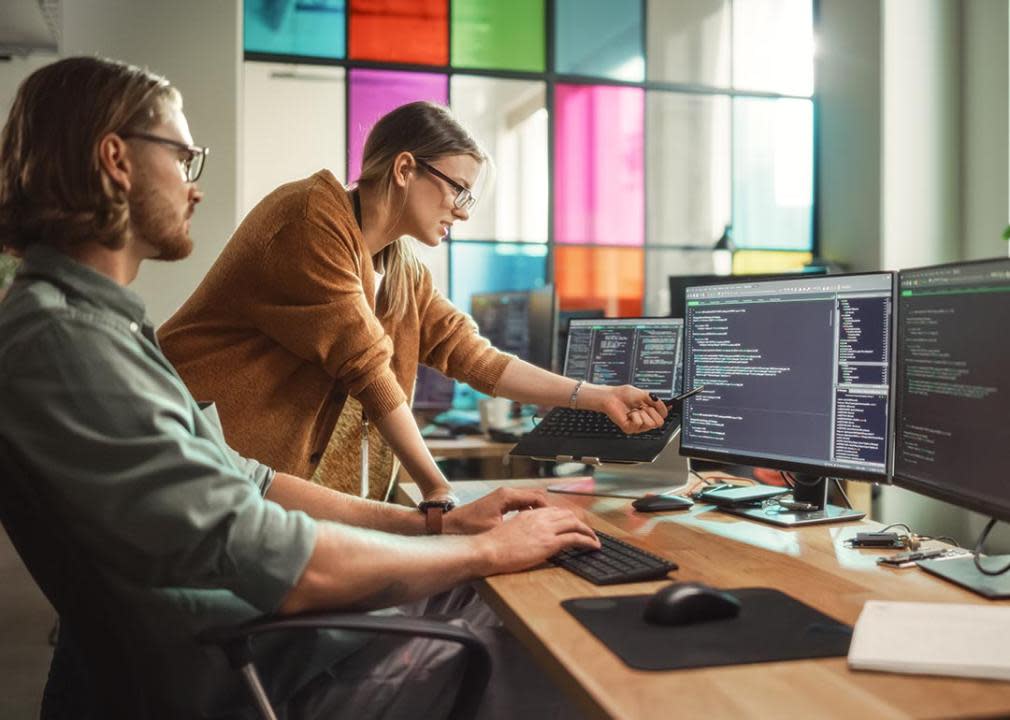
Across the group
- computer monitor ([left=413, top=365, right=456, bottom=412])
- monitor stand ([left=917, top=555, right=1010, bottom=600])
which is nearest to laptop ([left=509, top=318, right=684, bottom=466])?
monitor stand ([left=917, top=555, right=1010, bottom=600])

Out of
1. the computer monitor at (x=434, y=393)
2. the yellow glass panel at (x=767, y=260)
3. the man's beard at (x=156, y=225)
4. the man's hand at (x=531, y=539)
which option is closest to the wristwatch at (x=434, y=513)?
the man's hand at (x=531, y=539)

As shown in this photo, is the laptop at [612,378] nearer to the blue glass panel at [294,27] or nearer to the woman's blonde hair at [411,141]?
the woman's blonde hair at [411,141]

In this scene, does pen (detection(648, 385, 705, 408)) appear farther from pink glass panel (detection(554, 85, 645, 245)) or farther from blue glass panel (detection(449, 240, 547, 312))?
pink glass panel (detection(554, 85, 645, 245))

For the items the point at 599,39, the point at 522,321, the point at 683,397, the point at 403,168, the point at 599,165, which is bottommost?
the point at 683,397

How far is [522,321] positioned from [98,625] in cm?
293

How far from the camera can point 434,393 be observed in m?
3.96

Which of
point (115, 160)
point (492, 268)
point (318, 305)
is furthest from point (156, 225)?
point (492, 268)

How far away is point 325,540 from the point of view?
1.09 metres

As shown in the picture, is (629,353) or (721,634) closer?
(721,634)

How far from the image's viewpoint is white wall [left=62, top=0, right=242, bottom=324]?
4.12 m

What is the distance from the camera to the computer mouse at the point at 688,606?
1.04 m

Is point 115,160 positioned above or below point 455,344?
above

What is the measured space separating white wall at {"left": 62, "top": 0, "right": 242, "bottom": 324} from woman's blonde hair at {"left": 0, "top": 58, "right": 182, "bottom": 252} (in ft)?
10.2

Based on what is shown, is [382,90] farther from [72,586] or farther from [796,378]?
[72,586]
